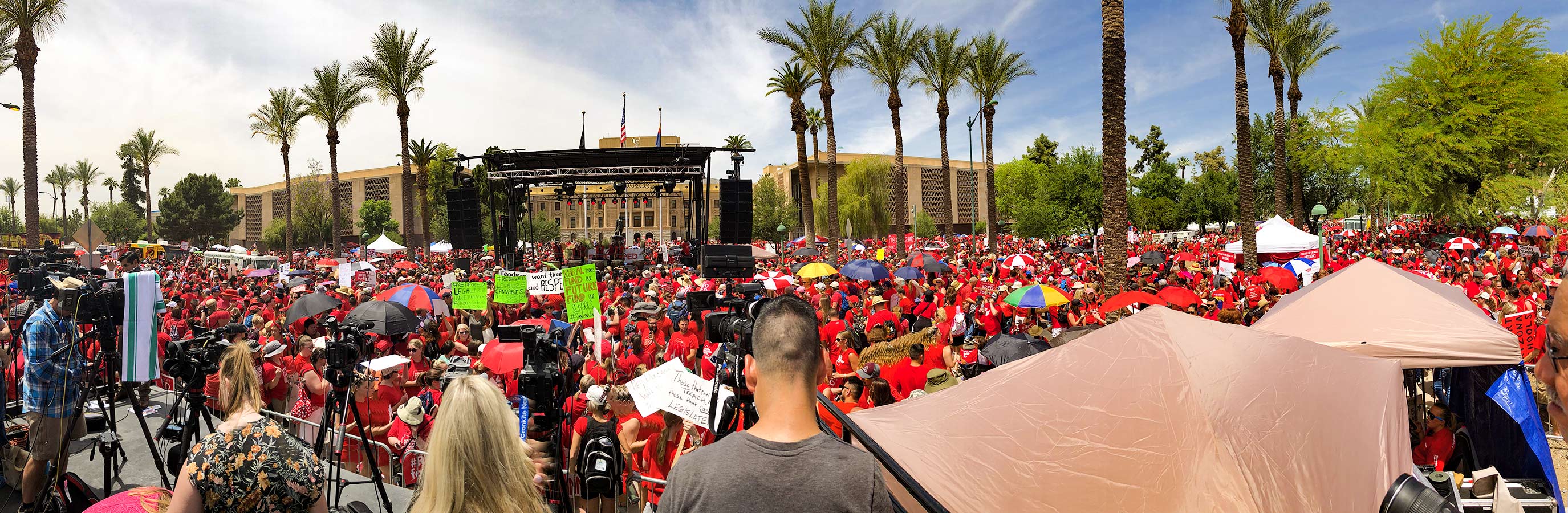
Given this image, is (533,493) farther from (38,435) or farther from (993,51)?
(993,51)

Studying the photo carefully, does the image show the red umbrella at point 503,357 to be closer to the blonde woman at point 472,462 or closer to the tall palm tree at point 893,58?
the blonde woman at point 472,462

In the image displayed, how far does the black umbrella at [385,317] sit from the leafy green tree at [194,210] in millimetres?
A: 80719

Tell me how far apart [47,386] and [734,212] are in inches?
557

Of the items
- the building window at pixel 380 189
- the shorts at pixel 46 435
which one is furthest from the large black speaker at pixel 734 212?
the building window at pixel 380 189

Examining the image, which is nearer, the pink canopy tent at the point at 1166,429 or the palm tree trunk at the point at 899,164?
the pink canopy tent at the point at 1166,429

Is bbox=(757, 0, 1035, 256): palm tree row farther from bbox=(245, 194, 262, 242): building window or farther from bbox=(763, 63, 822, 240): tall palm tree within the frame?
bbox=(245, 194, 262, 242): building window

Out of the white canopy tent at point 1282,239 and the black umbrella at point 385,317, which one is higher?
the white canopy tent at point 1282,239

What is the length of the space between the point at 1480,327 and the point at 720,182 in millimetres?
14952

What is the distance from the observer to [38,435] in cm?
494

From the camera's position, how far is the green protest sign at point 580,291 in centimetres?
972

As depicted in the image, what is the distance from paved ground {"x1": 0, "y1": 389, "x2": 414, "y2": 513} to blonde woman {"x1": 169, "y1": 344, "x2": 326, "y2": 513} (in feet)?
8.59

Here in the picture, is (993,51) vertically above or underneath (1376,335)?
above

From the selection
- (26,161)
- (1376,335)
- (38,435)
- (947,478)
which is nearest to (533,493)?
(947,478)

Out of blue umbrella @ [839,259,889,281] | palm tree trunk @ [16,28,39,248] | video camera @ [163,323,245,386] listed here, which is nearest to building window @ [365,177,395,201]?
palm tree trunk @ [16,28,39,248]
